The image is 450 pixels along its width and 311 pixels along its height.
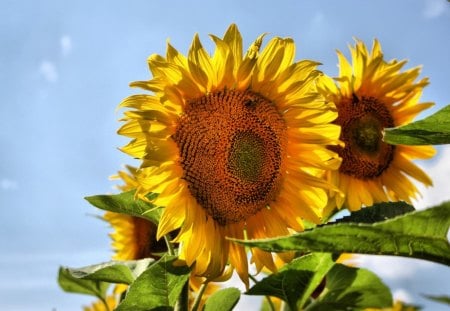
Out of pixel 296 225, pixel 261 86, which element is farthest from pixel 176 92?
pixel 296 225

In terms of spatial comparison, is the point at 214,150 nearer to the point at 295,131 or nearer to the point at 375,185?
the point at 295,131

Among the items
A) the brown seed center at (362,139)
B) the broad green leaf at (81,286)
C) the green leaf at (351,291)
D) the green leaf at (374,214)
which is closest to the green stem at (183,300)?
the green leaf at (351,291)

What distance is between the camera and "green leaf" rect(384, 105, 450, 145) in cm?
151

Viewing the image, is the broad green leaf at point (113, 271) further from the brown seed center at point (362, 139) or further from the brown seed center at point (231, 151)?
the brown seed center at point (362, 139)

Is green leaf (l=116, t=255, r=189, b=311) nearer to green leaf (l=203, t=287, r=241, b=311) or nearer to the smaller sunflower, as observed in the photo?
green leaf (l=203, t=287, r=241, b=311)

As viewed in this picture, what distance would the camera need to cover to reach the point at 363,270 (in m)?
2.63

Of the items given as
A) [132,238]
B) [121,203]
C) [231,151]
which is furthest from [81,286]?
[231,151]

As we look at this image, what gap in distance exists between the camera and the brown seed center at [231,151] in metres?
2.66

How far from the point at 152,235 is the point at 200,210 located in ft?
5.66

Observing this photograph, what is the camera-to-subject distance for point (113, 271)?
8.40 ft


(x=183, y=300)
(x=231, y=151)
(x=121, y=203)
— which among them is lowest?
(x=183, y=300)

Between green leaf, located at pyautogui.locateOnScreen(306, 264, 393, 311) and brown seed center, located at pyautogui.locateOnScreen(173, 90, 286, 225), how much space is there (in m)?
0.46

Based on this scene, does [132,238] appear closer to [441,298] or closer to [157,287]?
[157,287]

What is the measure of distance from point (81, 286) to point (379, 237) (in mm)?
2676
